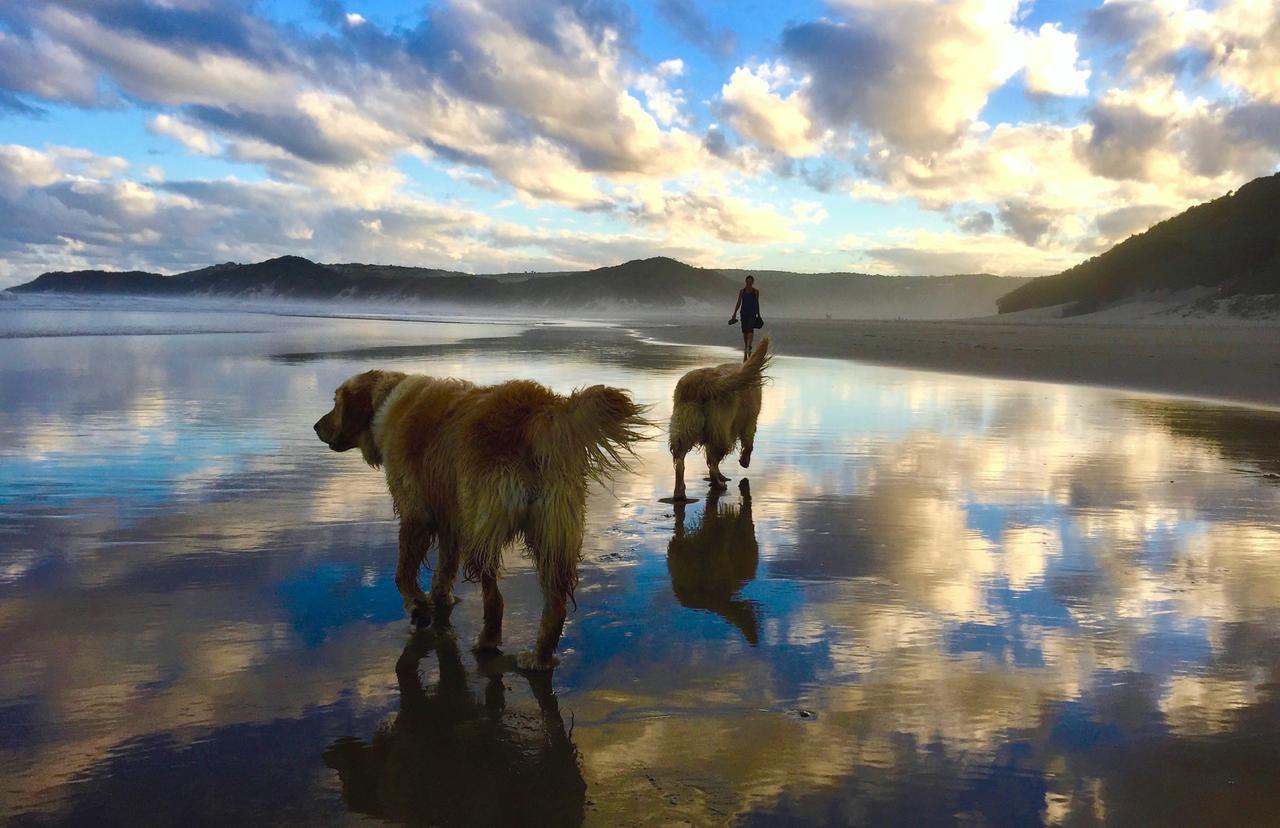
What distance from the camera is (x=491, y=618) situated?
13.0 feet

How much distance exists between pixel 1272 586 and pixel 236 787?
5713 millimetres

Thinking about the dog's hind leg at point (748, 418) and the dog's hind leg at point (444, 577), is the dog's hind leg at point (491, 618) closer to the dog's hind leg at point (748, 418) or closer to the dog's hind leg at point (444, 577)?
the dog's hind leg at point (444, 577)

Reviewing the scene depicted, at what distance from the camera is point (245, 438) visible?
910 cm

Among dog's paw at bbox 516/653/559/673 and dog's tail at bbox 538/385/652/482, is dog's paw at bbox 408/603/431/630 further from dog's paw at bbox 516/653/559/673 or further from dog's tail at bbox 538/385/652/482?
dog's tail at bbox 538/385/652/482

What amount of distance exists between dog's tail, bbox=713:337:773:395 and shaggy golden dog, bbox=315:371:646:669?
10.9ft

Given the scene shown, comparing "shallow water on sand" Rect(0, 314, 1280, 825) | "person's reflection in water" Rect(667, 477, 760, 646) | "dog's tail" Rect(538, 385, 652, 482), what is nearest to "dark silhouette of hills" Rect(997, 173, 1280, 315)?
"shallow water on sand" Rect(0, 314, 1280, 825)

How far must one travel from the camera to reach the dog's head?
4.89m

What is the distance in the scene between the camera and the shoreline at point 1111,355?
16.5 m

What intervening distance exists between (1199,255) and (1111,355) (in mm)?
32910

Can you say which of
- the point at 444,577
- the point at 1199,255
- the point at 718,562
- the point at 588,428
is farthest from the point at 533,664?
the point at 1199,255

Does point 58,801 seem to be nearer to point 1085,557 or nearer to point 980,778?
point 980,778

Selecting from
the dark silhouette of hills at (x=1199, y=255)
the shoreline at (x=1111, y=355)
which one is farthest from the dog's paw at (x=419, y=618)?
the dark silhouette of hills at (x=1199, y=255)

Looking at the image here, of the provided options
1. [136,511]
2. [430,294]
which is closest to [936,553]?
[136,511]

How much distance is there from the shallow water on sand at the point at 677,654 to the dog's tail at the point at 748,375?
102 cm
